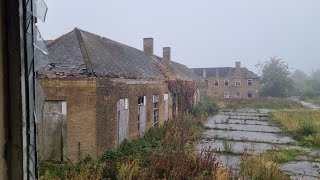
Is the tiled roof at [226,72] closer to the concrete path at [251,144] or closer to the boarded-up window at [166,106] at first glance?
the concrete path at [251,144]

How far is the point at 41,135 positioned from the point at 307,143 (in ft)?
43.5

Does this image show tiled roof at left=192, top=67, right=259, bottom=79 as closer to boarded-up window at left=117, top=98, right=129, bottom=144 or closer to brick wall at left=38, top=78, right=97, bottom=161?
boarded-up window at left=117, top=98, right=129, bottom=144

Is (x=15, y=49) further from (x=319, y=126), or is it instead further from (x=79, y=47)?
(x=319, y=126)

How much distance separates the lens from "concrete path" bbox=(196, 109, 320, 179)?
11.3 meters

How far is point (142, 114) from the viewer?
47.8ft

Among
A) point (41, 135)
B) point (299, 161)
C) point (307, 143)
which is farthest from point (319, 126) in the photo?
point (41, 135)

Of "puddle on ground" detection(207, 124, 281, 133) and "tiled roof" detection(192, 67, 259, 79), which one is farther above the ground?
"tiled roof" detection(192, 67, 259, 79)

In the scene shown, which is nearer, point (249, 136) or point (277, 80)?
point (249, 136)

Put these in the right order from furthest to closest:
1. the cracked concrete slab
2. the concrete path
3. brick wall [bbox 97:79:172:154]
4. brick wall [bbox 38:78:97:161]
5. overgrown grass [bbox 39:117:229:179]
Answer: the cracked concrete slab → the concrete path → brick wall [bbox 97:79:172:154] → brick wall [bbox 38:78:97:161] → overgrown grass [bbox 39:117:229:179]

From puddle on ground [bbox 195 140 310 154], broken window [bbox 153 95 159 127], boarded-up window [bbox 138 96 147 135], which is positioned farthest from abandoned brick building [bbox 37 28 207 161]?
broken window [bbox 153 95 159 127]

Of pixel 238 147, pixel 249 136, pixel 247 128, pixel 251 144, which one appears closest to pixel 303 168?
pixel 238 147

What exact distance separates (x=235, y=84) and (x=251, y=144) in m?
45.7

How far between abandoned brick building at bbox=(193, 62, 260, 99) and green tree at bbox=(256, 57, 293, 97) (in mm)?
1789

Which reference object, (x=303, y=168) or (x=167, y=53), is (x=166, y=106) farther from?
(x=167, y=53)
